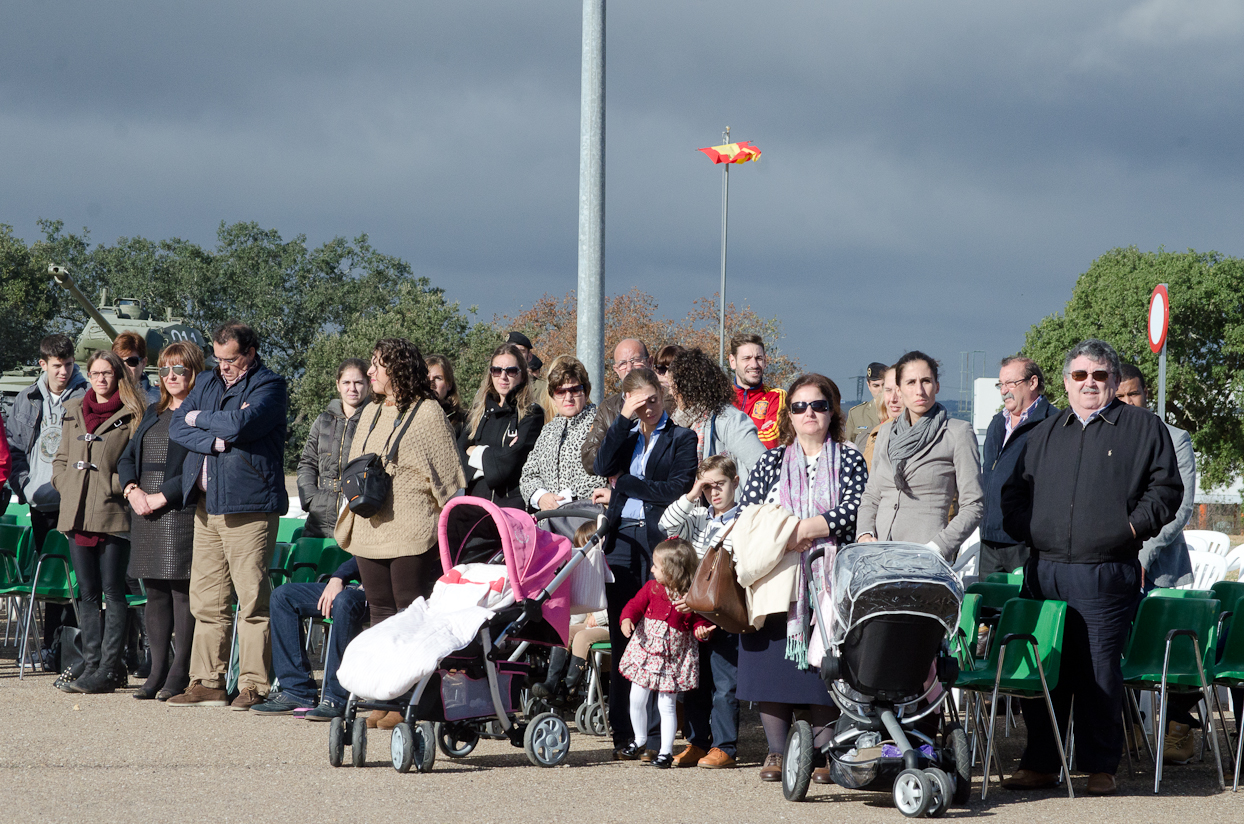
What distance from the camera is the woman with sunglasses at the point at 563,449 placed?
758cm

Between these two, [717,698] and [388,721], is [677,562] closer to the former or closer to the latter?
[717,698]

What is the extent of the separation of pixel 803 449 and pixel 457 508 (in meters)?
1.96

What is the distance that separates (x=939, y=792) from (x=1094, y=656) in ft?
4.00

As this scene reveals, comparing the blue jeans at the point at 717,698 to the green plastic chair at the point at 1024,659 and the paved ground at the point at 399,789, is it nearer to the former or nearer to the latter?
the paved ground at the point at 399,789

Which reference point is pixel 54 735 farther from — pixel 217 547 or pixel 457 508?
pixel 457 508

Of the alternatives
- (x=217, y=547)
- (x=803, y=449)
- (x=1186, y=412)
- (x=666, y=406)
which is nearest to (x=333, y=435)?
(x=217, y=547)

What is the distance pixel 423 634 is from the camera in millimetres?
6344

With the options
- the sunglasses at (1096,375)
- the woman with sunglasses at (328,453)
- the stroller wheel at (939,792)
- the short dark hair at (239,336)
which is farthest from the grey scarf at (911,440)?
the woman with sunglasses at (328,453)

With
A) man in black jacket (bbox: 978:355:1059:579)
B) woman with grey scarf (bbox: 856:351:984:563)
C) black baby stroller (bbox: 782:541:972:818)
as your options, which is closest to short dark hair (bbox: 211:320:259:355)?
woman with grey scarf (bbox: 856:351:984:563)

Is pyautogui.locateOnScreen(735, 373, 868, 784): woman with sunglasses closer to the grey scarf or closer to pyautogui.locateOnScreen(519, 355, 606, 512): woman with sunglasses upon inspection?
the grey scarf

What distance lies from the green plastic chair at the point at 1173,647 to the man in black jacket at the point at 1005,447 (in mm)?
1666

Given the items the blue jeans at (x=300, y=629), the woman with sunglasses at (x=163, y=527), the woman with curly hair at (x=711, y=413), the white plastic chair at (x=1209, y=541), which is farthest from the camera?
the white plastic chair at (x=1209, y=541)

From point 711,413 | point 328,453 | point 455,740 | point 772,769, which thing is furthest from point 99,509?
point 772,769

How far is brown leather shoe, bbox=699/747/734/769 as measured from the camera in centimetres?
667
